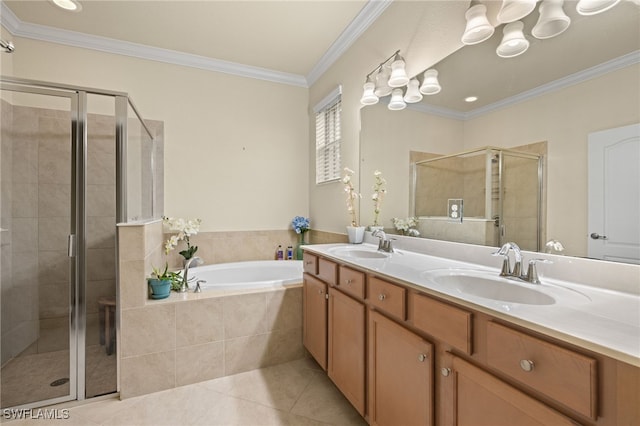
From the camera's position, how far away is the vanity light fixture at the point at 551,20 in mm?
1098

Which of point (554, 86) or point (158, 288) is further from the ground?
point (554, 86)

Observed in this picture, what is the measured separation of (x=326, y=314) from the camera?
5.99 ft

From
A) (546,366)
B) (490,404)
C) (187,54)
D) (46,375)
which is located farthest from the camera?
(187,54)

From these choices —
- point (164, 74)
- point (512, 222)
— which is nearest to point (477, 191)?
point (512, 222)

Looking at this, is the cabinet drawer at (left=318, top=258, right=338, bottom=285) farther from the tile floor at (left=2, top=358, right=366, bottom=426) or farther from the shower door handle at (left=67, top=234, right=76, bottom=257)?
the shower door handle at (left=67, top=234, right=76, bottom=257)

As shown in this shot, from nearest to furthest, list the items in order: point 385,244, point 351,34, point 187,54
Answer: point 385,244
point 351,34
point 187,54

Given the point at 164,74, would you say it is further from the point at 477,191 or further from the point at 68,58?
the point at 477,191

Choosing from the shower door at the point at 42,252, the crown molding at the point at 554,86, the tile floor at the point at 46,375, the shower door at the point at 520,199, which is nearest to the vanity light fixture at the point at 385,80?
the crown molding at the point at 554,86

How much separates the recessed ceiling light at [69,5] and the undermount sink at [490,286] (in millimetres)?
2994

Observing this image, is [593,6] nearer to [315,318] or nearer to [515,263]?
[515,263]

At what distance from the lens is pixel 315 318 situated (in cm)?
199

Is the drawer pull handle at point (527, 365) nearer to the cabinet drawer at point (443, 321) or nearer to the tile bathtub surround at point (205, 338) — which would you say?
the cabinet drawer at point (443, 321)

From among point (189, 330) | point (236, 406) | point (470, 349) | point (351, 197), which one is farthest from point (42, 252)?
point (470, 349)

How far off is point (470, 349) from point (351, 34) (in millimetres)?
2468
